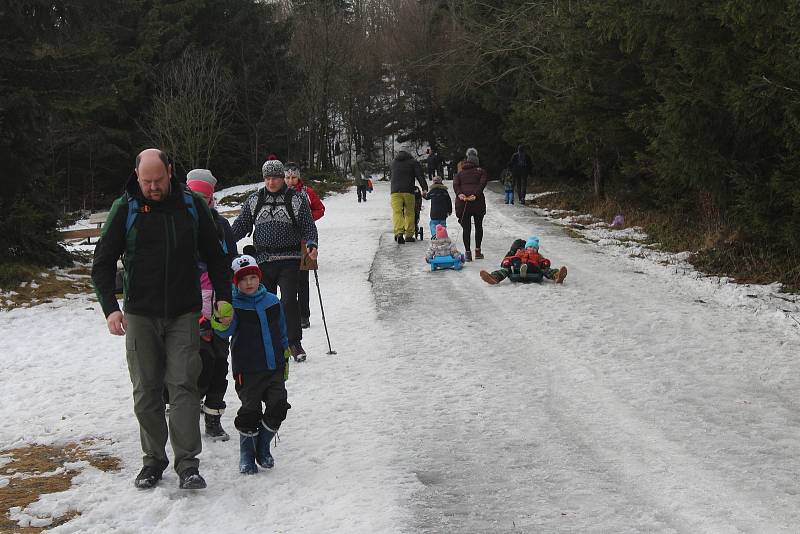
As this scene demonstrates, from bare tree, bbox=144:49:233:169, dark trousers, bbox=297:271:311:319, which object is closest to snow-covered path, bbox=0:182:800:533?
dark trousers, bbox=297:271:311:319

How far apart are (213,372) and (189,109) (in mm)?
34672

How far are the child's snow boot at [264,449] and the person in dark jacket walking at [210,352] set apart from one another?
23.0 inches

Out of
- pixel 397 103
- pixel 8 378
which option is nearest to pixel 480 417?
pixel 8 378

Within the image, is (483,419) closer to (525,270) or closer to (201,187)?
(201,187)

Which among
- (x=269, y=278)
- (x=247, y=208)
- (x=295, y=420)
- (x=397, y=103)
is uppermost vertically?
(x=397, y=103)

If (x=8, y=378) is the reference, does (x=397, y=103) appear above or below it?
Result: above

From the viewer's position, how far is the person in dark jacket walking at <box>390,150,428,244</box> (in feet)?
55.1

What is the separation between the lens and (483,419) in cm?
629

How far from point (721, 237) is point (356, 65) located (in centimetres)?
4996

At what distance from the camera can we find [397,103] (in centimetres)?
6656

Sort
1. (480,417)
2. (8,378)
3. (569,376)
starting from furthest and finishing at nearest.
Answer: (8,378) → (569,376) → (480,417)

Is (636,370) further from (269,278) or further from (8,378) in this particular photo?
(8,378)

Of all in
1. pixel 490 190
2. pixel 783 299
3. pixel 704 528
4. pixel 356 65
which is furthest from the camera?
pixel 356 65

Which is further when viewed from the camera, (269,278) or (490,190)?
(490,190)
